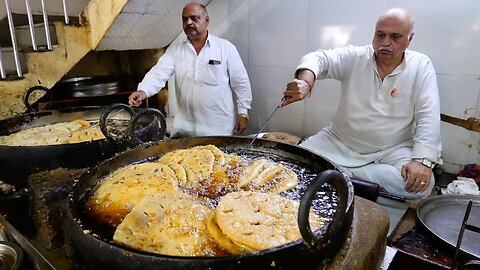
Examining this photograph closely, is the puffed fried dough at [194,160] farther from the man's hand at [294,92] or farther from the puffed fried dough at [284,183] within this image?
the man's hand at [294,92]

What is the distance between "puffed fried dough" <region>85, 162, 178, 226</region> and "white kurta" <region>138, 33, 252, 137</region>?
2.71 m

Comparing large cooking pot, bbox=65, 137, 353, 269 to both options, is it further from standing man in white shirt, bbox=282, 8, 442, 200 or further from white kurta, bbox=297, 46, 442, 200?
white kurta, bbox=297, 46, 442, 200

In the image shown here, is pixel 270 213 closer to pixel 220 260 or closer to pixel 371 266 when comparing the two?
pixel 220 260

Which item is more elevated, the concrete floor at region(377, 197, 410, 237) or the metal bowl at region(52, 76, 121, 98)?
the metal bowl at region(52, 76, 121, 98)

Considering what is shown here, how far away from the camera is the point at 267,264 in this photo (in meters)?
0.86

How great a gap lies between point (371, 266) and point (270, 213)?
0.43 metres

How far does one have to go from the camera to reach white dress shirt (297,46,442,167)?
289cm

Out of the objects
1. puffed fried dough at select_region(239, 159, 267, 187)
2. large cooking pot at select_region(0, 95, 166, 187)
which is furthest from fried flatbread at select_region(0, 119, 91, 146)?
puffed fried dough at select_region(239, 159, 267, 187)

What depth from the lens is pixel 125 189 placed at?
1298mm

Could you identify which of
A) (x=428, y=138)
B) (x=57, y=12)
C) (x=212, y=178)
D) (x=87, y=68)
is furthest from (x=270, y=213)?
(x=87, y=68)

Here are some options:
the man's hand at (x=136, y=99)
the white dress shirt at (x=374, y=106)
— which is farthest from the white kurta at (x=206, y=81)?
the white dress shirt at (x=374, y=106)

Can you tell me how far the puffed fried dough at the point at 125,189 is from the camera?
4.01ft

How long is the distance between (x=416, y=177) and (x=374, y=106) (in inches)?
32.4

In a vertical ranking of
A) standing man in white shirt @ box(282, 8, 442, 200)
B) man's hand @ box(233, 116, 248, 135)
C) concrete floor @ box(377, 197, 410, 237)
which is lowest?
concrete floor @ box(377, 197, 410, 237)
